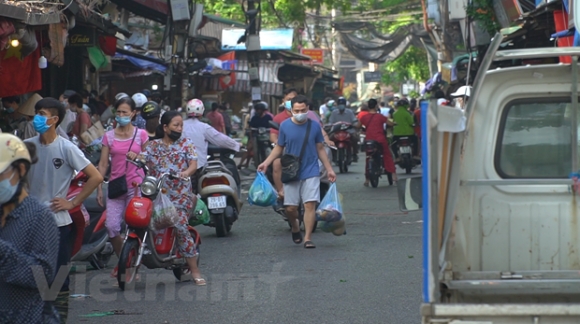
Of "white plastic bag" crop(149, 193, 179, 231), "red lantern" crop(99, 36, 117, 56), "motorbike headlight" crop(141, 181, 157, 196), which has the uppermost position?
"red lantern" crop(99, 36, 117, 56)

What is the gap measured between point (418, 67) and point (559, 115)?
43.1 meters

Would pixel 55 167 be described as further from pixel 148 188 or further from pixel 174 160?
pixel 174 160

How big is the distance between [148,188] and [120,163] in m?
0.85

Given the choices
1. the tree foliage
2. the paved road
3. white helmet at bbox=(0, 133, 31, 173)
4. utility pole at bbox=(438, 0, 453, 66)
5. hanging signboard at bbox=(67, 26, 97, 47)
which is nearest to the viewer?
white helmet at bbox=(0, 133, 31, 173)

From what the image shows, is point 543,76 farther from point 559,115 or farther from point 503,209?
point 503,209

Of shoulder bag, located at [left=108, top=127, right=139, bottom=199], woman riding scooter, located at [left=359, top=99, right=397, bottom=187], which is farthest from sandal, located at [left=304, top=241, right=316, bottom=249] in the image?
woman riding scooter, located at [left=359, top=99, right=397, bottom=187]

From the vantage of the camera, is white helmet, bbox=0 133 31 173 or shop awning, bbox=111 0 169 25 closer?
white helmet, bbox=0 133 31 173

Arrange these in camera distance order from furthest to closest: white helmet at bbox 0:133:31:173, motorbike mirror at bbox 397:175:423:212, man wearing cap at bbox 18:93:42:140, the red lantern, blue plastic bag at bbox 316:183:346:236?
the red lantern
man wearing cap at bbox 18:93:42:140
blue plastic bag at bbox 316:183:346:236
motorbike mirror at bbox 397:175:423:212
white helmet at bbox 0:133:31:173

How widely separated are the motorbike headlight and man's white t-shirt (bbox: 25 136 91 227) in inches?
63.9

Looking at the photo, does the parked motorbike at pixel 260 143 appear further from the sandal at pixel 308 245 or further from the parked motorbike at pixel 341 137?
the sandal at pixel 308 245

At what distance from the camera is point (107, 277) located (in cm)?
907

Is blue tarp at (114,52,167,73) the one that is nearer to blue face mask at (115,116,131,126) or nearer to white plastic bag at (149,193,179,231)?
blue face mask at (115,116,131,126)

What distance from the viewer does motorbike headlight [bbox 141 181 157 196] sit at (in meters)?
8.27

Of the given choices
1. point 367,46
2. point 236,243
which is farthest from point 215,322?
point 367,46
